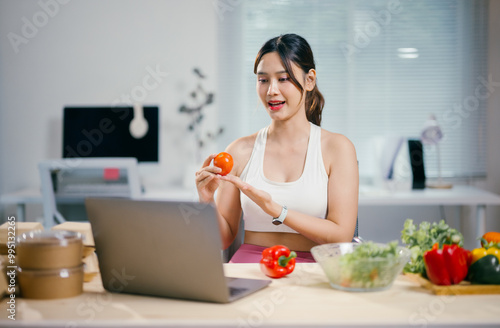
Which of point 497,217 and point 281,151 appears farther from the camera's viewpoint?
point 497,217

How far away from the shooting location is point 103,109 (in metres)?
3.66

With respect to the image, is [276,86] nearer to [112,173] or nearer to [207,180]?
[207,180]

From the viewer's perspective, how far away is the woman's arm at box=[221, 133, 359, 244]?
5.81 feet

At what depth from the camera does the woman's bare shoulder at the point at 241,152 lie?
210 centimetres

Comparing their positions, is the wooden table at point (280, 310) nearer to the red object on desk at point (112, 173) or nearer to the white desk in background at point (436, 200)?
the white desk in background at point (436, 200)

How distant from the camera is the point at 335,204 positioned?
191cm

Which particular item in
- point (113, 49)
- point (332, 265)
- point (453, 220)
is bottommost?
point (453, 220)

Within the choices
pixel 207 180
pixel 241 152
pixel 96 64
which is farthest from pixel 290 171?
pixel 96 64

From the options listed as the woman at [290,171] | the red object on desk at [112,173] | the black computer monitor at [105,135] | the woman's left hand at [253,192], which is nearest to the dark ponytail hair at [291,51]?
the woman at [290,171]

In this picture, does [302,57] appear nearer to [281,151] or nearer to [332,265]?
[281,151]

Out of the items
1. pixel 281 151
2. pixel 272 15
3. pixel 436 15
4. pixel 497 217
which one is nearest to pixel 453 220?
pixel 497 217

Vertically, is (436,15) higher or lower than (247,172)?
higher

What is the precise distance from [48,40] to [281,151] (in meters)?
2.54

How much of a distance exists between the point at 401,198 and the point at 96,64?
2.34m
